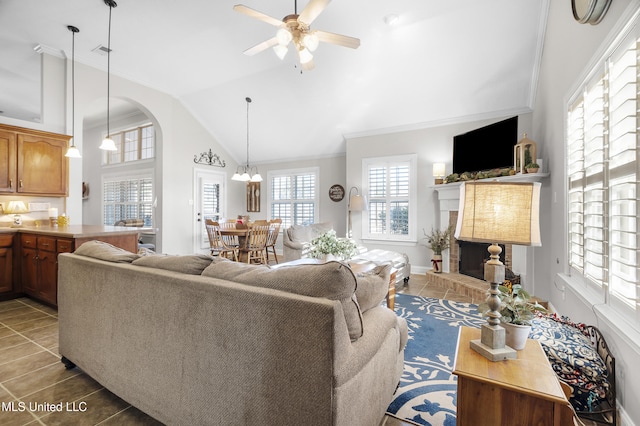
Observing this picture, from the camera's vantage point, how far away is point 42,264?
3.45 metres

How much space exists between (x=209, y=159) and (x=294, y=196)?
2244 mm

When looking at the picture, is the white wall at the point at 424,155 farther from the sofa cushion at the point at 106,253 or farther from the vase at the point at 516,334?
the sofa cushion at the point at 106,253

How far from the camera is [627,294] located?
5.25 feet

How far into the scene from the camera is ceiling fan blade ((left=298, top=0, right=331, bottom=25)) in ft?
7.91

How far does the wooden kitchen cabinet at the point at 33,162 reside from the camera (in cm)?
387

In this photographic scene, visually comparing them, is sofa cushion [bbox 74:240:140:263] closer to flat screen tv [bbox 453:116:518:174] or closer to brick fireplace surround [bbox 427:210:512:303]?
brick fireplace surround [bbox 427:210:512:303]

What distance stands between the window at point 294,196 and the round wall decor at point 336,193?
49cm

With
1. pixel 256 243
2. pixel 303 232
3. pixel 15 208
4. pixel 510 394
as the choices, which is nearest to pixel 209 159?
pixel 256 243

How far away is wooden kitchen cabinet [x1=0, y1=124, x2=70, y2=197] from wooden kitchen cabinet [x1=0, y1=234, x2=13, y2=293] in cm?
70

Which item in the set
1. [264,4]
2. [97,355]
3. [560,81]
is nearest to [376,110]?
[264,4]

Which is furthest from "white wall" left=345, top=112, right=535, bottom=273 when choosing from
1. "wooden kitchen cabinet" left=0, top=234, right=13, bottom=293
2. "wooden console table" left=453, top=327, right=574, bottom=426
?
"wooden kitchen cabinet" left=0, top=234, right=13, bottom=293

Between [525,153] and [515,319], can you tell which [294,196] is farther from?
[515,319]

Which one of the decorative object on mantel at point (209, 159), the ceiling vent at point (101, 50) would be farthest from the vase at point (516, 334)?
the decorative object on mantel at point (209, 159)

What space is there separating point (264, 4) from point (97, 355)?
3.95m
